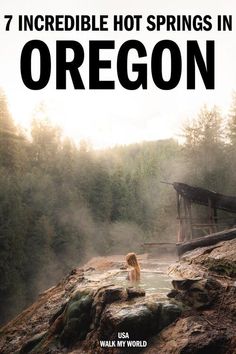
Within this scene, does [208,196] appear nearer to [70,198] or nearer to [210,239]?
[210,239]

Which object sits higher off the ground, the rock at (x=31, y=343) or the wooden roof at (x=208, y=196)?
the wooden roof at (x=208, y=196)

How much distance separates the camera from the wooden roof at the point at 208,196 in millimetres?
19625

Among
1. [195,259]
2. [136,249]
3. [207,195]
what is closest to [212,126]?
[207,195]

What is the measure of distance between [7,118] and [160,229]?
20235 mm

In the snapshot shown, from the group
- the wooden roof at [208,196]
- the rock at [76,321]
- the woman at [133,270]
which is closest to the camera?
the rock at [76,321]

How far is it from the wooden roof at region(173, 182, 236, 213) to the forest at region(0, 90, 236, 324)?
261 inches

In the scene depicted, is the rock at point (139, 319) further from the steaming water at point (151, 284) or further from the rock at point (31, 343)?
the rock at point (31, 343)

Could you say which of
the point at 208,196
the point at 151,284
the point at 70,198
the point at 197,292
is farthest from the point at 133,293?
the point at 70,198

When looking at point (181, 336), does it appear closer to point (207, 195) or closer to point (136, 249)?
point (207, 195)

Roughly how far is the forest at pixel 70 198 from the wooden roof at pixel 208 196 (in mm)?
6636

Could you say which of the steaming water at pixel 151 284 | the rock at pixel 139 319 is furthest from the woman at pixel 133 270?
the rock at pixel 139 319

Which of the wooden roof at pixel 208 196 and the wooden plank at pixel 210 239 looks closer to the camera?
the wooden plank at pixel 210 239

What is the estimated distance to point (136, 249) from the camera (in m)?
45.7

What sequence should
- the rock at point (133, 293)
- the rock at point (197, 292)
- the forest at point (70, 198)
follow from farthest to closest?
the forest at point (70, 198) → the rock at point (133, 293) → the rock at point (197, 292)
